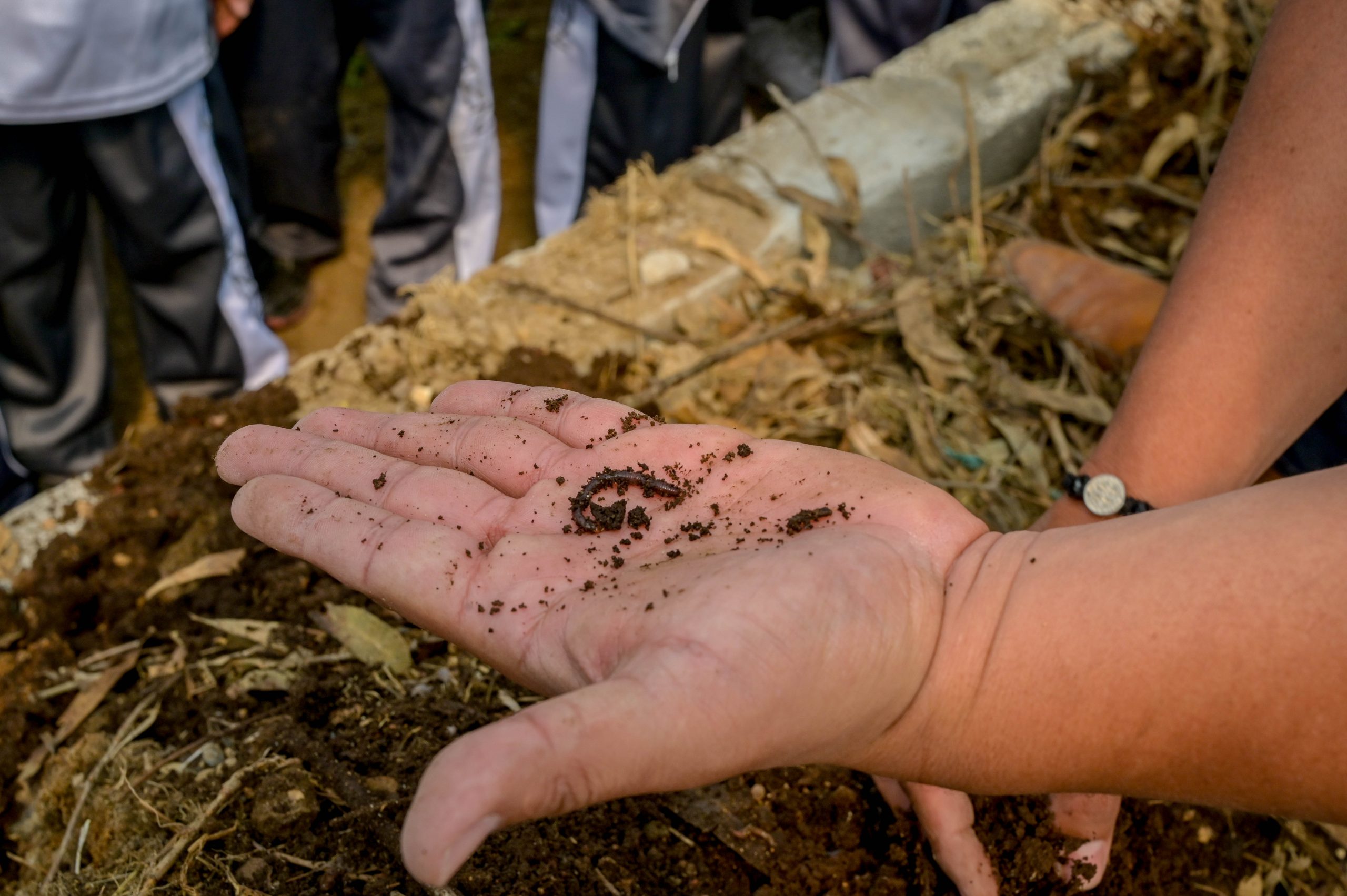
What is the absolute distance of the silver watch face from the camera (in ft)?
7.05

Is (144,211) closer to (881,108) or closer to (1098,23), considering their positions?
(881,108)

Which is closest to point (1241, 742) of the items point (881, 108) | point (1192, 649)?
point (1192, 649)

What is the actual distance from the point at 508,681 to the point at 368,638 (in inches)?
13.7

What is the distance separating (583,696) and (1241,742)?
92 centimetres

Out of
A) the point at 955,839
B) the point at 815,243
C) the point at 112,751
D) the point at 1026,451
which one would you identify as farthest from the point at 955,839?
the point at 815,243

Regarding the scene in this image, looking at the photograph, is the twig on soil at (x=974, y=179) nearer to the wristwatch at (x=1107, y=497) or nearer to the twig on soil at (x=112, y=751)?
the wristwatch at (x=1107, y=497)

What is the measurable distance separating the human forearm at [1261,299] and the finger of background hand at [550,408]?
1.11 metres

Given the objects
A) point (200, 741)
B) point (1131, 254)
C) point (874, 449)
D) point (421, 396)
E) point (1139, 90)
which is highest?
point (1139, 90)

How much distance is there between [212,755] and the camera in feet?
6.87

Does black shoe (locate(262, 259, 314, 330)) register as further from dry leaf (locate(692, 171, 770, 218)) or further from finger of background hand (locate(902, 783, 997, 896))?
finger of background hand (locate(902, 783, 997, 896))

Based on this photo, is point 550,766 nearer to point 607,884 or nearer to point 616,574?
point 616,574

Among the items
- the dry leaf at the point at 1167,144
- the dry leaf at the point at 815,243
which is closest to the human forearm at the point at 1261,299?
the dry leaf at the point at 815,243

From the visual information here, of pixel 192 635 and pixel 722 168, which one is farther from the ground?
pixel 722 168

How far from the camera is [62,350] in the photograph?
415 centimetres
